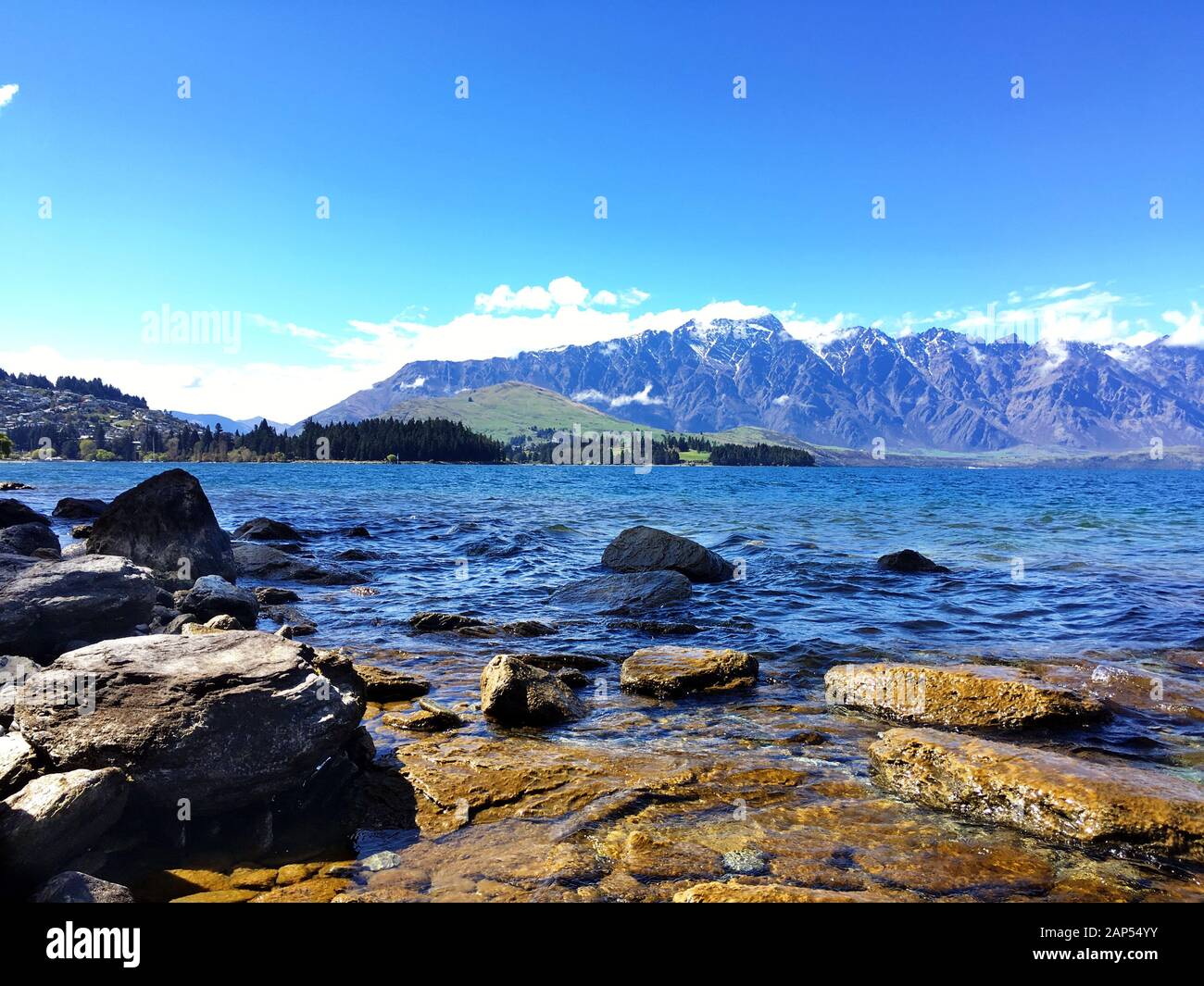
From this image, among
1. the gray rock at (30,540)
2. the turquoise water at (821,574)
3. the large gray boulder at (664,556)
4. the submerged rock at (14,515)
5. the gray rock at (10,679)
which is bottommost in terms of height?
the turquoise water at (821,574)

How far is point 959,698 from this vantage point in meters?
11.5

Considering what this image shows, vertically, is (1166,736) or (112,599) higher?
(112,599)

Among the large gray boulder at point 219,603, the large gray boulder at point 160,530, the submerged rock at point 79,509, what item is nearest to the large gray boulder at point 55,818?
the large gray boulder at point 219,603

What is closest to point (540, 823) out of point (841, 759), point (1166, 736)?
point (841, 759)

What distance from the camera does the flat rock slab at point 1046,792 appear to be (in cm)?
721

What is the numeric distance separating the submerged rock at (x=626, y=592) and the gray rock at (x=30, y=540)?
17669mm

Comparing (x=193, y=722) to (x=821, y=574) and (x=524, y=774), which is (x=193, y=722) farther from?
(x=821, y=574)

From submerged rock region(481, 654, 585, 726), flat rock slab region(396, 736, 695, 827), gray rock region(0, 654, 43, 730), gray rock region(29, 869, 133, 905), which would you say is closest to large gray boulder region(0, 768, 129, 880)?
gray rock region(29, 869, 133, 905)

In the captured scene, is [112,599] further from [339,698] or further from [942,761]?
[942,761]

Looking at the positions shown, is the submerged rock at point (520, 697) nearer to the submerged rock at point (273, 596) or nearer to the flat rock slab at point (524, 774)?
the flat rock slab at point (524, 774)
